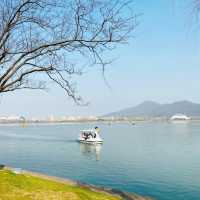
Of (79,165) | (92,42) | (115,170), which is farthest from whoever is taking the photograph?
(79,165)

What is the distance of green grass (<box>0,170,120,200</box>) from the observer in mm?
14211

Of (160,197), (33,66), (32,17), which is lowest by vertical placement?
(160,197)

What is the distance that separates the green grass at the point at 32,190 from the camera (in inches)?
559

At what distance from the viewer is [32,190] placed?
15023 mm

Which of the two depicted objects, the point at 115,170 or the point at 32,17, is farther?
the point at 115,170

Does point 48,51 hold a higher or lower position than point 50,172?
higher

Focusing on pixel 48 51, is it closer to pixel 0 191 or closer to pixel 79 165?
pixel 0 191

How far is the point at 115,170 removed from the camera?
47.6 m

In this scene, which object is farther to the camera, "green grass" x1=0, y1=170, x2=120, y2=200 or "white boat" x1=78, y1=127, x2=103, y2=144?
"white boat" x1=78, y1=127, x2=103, y2=144

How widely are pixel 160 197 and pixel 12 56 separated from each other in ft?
71.5

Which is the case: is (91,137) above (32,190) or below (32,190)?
above

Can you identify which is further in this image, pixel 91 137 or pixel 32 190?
pixel 91 137

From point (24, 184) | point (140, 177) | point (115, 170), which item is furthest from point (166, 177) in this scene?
point (24, 184)

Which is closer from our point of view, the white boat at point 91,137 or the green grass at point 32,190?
the green grass at point 32,190
